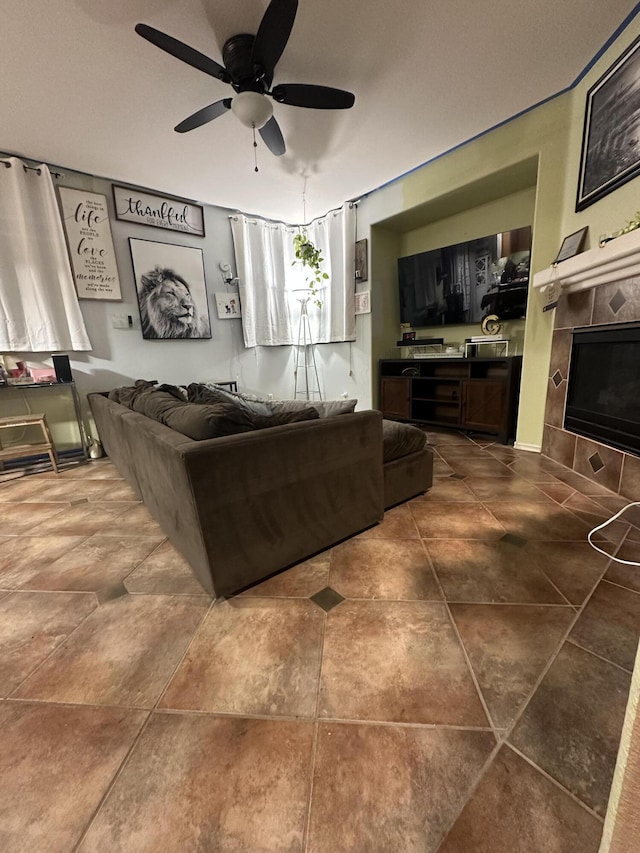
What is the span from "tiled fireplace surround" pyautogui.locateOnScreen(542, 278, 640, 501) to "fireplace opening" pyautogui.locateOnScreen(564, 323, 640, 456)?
0.19 ft

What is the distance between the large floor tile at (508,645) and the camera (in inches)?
34.9

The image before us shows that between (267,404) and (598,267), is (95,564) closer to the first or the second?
(267,404)

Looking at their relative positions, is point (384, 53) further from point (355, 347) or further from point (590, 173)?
point (355, 347)

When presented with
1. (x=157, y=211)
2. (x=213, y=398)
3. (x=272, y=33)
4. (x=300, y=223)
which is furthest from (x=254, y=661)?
(x=300, y=223)

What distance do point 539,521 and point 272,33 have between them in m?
2.82

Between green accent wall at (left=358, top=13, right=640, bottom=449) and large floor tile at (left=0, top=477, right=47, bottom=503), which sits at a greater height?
green accent wall at (left=358, top=13, right=640, bottom=449)

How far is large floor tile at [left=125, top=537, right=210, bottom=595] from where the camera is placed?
136 centimetres

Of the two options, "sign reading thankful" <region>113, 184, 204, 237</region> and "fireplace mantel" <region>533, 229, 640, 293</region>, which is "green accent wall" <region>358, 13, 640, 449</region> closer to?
"fireplace mantel" <region>533, 229, 640, 293</region>

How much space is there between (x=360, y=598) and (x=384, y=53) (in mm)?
2999

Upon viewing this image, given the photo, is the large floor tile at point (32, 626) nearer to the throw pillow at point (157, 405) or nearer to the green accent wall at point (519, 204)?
the throw pillow at point (157, 405)

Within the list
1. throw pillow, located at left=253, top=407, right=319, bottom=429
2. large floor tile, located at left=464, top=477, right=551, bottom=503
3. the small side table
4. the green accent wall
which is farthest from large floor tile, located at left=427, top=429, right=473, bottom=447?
the small side table

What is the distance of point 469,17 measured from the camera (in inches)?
68.9

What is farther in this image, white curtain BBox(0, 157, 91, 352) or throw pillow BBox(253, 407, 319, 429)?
white curtain BBox(0, 157, 91, 352)

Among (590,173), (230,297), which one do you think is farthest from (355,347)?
(590,173)
